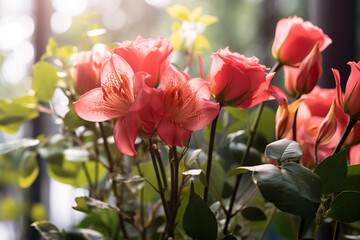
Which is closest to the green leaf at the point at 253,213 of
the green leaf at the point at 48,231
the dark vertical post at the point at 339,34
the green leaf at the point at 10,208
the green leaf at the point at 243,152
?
the green leaf at the point at 243,152

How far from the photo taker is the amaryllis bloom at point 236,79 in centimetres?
23

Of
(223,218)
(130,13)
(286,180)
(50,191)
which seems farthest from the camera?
(130,13)

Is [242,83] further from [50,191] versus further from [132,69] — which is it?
[50,191]

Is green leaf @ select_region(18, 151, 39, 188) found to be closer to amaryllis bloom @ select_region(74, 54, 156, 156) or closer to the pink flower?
amaryllis bloom @ select_region(74, 54, 156, 156)

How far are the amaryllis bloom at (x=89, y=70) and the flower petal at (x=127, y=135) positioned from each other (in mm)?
70

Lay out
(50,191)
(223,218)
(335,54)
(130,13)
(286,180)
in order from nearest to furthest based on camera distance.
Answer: (286,180)
(223,218)
(335,54)
(50,191)
(130,13)

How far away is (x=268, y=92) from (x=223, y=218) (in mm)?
142

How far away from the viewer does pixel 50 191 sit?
5.24 feet

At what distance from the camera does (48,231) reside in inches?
10.9

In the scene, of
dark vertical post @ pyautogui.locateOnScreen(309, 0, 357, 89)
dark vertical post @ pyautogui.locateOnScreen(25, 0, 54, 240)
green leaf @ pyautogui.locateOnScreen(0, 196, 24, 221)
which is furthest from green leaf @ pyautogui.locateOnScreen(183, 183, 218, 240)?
green leaf @ pyautogui.locateOnScreen(0, 196, 24, 221)

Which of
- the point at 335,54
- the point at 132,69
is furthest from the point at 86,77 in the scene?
the point at 335,54

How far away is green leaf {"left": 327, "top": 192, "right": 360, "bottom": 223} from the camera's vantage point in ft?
0.73

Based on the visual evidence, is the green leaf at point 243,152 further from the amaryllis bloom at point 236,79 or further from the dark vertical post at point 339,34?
the dark vertical post at point 339,34

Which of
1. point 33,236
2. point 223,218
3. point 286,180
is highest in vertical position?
point 286,180
